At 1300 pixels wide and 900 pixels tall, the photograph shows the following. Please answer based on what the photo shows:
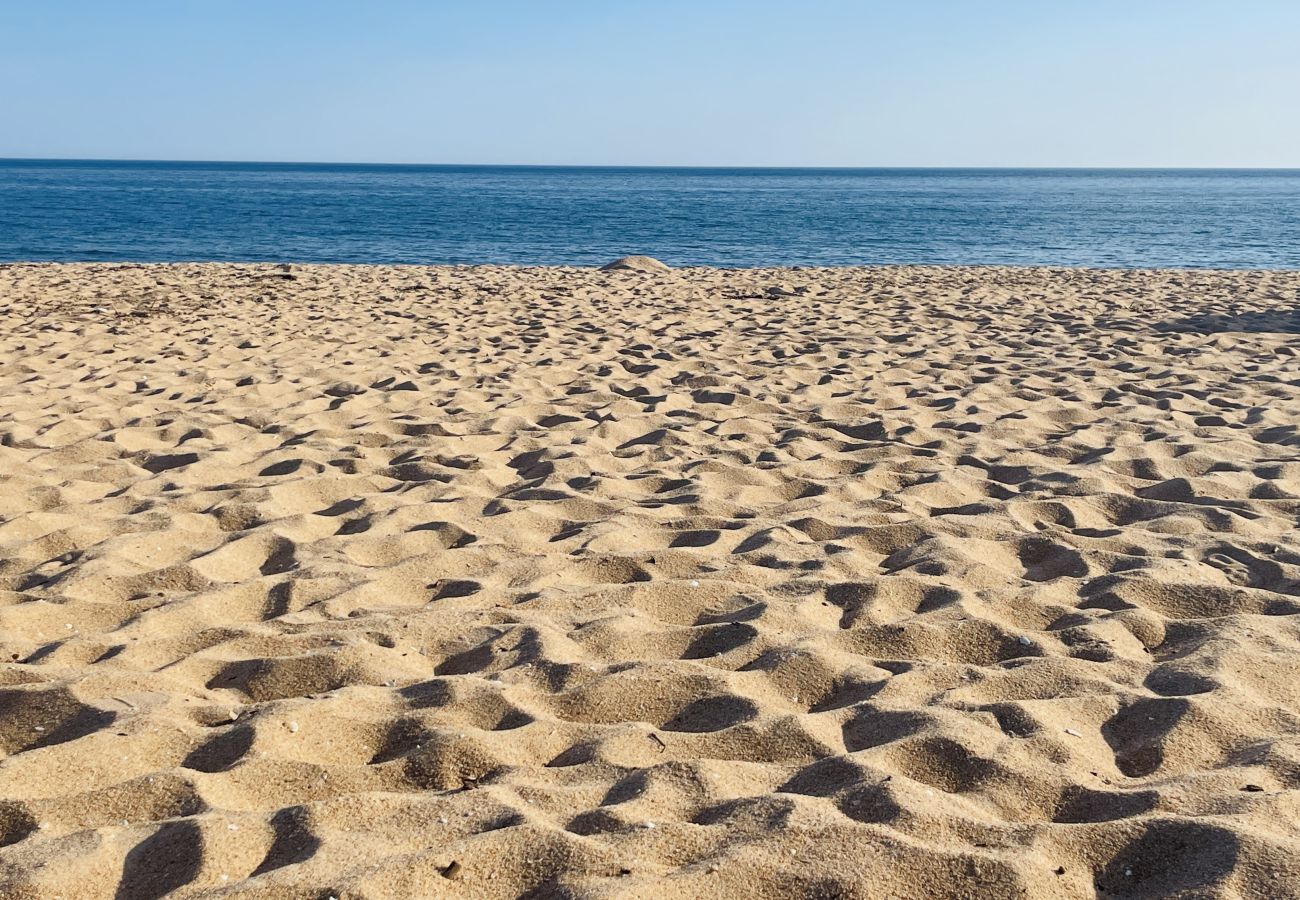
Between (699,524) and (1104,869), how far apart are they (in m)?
2.26

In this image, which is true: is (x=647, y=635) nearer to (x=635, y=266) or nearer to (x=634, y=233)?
(x=635, y=266)

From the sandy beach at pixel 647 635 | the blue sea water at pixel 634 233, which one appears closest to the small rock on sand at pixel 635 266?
the blue sea water at pixel 634 233

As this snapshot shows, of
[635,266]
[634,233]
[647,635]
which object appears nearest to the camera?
[647,635]

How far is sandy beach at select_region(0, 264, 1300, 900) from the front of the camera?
2.05 metres

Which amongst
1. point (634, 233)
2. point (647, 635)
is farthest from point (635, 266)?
point (634, 233)

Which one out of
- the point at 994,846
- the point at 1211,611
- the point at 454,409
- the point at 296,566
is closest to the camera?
the point at 994,846

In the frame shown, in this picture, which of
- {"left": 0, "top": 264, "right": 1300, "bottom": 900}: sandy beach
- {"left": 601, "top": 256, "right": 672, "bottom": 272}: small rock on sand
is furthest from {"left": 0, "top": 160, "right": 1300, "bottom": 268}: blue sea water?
{"left": 0, "top": 264, "right": 1300, "bottom": 900}: sandy beach

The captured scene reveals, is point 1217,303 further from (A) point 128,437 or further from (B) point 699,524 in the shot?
(A) point 128,437

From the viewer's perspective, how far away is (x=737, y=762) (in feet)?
7.97

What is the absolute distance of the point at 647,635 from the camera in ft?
10.2

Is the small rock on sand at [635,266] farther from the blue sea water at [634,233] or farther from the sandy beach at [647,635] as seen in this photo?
the sandy beach at [647,635]

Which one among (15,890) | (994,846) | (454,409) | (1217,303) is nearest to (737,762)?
(994,846)

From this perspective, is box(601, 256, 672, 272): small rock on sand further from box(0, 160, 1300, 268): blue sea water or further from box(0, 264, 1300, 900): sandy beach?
box(0, 264, 1300, 900): sandy beach

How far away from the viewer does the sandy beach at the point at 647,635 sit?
205cm
